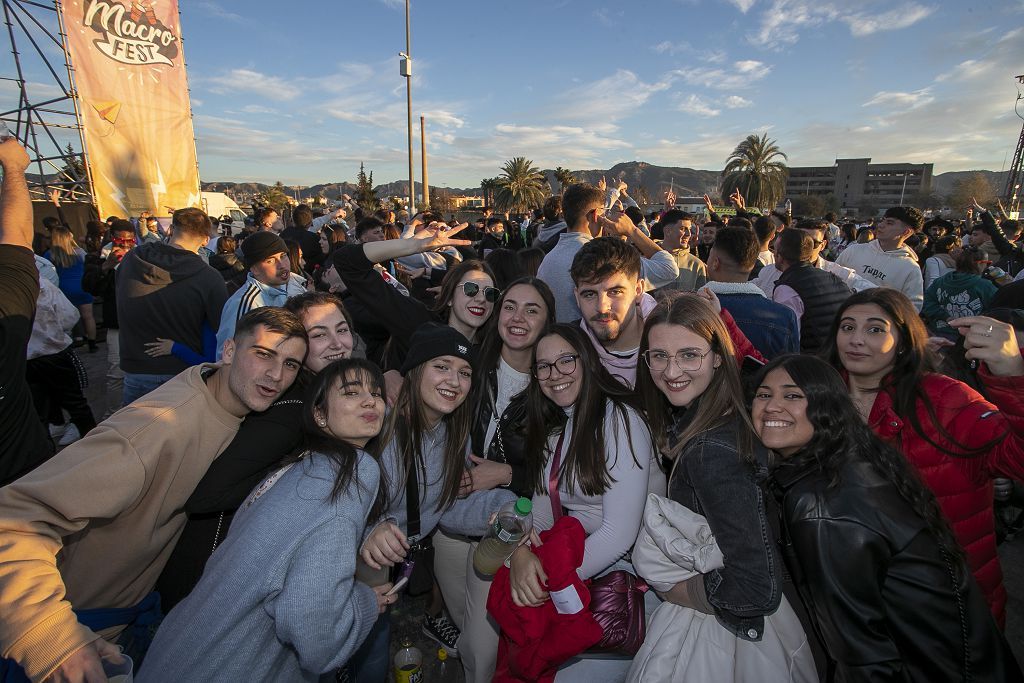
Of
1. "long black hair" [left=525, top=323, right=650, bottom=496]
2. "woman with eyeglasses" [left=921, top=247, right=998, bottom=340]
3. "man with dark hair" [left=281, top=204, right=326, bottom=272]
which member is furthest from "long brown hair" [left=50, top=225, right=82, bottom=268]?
"woman with eyeglasses" [left=921, top=247, right=998, bottom=340]

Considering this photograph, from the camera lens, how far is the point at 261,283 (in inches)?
160

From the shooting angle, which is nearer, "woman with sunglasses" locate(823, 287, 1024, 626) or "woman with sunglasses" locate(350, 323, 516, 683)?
"woman with sunglasses" locate(823, 287, 1024, 626)

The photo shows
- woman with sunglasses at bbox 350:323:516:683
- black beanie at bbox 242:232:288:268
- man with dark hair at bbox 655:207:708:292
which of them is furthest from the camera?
man with dark hair at bbox 655:207:708:292

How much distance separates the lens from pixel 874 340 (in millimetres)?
2537

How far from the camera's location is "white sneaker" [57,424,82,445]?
5480 millimetres

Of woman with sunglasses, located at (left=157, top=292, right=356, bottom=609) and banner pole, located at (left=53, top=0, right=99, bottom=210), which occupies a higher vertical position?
banner pole, located at (left=53, top=0, right=99, bottom=210)

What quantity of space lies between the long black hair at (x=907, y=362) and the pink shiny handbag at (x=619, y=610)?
61.4 inches

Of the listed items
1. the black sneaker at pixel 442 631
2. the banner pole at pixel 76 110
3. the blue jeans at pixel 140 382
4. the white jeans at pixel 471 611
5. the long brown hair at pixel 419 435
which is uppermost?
the banner pole at pixel 76 110

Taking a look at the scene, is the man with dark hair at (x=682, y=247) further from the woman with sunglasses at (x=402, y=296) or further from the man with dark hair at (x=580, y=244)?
the woman with sunglasses at (x=402, y=296)

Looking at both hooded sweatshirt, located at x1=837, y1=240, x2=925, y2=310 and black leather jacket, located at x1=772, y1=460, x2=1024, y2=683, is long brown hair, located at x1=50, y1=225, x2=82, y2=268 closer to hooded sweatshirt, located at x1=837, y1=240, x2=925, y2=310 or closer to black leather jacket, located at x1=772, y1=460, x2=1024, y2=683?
black leather jacket, located at x1=772, y1=460, x2=1024, y2=683

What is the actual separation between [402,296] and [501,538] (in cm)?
210

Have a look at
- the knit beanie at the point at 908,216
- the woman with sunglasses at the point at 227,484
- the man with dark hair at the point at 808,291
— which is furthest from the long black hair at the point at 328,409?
the knit beanie at the point at 908,216

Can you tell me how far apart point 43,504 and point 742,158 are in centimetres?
5433

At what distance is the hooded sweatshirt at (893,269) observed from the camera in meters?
5.63
